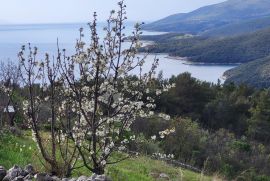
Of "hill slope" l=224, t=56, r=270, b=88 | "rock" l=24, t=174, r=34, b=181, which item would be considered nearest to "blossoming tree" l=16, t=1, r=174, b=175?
"rock" l=24, t=174, r=34, b=181

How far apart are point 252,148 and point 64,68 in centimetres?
1813

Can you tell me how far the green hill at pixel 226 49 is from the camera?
14211 centimetres

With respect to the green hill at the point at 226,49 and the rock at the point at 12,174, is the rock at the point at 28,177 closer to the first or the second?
the rock at the point at 12,174

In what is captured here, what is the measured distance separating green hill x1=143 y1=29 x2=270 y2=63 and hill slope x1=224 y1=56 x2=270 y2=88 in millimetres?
26472

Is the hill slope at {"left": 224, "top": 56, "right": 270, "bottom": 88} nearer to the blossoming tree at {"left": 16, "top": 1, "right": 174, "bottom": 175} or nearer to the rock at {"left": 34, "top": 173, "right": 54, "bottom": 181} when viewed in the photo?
the blossoming tree at {"left": 16, "top": 1, "right": 174, "bottom": 175}

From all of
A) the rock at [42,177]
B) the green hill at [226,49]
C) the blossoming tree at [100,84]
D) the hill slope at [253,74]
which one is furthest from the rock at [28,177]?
the green hill at [226,49]

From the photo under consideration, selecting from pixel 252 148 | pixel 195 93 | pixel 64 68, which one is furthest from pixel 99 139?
pixel 195 93

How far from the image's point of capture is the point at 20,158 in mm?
6609

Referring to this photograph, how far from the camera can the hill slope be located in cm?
9919

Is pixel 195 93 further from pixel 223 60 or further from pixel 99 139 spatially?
pixel 223 60

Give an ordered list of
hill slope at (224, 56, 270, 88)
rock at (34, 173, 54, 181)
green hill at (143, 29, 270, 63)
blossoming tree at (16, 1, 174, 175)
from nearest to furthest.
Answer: rock at (34, 173, 54, 181)
blossoming tree at (16, 1, 174, 175)
hill slope at (224, 56, 270, 88)
green hill at (143, 29, 270, 63)

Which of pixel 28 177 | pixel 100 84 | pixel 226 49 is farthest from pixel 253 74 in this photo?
pixel 28 177

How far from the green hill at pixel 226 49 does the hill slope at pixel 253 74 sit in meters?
26.5

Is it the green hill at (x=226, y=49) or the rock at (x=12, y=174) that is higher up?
the rock at (x=12, y=174)
